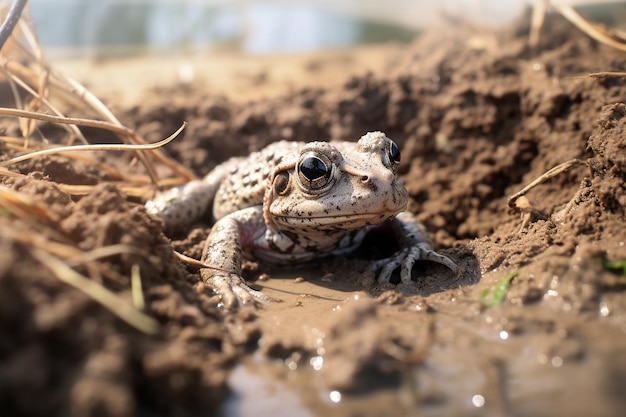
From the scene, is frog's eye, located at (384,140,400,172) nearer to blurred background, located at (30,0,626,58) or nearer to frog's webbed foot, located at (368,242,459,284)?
frog's webbed foot, located at (368,242,459,284)

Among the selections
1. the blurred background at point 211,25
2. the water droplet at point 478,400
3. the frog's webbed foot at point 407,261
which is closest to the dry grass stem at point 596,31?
the frog's webbed foot at point 407,261

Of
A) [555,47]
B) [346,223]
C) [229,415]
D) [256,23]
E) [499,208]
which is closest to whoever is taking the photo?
[229,415]

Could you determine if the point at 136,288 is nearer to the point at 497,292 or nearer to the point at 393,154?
the point at 497,292

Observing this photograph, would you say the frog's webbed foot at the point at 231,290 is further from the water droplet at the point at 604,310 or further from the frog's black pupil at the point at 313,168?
the water droplet at the point at 604,310

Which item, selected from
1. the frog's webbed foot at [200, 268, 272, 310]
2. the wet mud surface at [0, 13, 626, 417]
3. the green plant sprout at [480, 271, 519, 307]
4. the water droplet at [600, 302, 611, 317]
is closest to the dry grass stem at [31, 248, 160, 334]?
the wet mud surface at [0, 13, 626, 417]

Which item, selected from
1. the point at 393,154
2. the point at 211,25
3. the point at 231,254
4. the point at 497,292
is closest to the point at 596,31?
the point at 393,154

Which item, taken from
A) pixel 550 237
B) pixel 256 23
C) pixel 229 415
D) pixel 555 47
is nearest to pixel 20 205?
pixel 229 415

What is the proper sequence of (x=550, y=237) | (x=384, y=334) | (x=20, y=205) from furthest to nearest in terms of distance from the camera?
1. (x=550, y=237)
2. (x=20, y=205)
3. (x=384, y=334)

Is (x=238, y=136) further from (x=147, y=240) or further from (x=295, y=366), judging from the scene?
(x=295, y=366)
